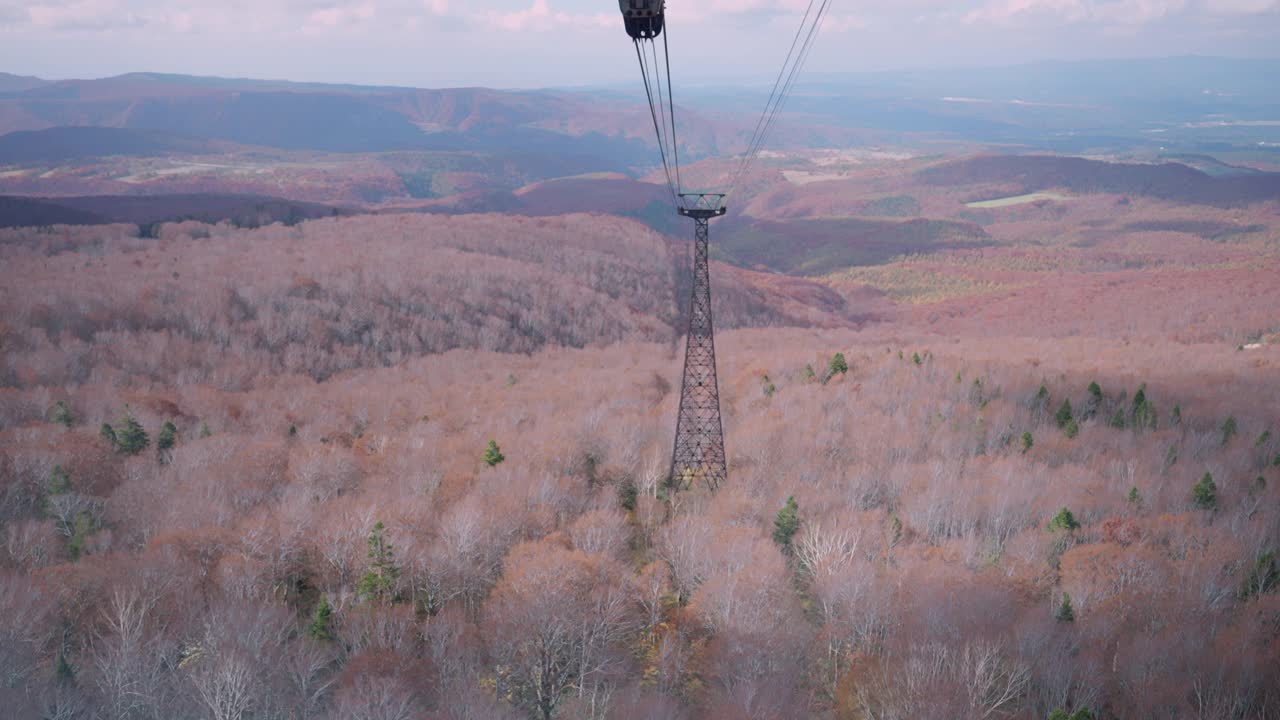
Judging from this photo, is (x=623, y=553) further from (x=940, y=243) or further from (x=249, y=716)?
(x=940, y=243)

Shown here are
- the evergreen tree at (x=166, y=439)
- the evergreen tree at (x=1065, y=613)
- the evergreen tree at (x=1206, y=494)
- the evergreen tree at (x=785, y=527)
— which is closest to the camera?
the evergreen tree at (x=1065, y=613)

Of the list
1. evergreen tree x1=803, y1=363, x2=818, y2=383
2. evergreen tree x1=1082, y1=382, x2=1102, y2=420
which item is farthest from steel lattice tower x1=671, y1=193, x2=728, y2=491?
evergreen tree x1=1082, y1=382, x2=1102, y2=420

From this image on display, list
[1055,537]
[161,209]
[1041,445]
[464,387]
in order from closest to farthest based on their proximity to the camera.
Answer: [1055,537]
[1041,445]
[464,387]
[161,209]

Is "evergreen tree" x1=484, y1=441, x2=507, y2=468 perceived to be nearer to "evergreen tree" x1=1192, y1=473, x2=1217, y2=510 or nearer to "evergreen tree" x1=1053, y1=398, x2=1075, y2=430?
"evergreen tree" x1=1192, y1=473, x2=1217, y2=510

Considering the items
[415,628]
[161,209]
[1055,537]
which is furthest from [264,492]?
[161,209]

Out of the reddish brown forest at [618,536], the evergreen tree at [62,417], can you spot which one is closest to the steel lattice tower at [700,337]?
the reddish brown forest at [618,536]

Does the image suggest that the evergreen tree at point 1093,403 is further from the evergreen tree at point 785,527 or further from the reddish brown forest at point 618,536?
the evergreen tree at point 785,527
